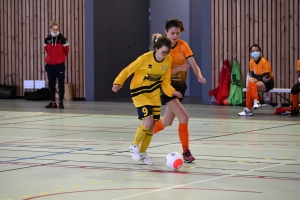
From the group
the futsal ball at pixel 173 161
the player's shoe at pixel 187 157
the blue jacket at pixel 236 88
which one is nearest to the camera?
the futsal ball at pixel 173 161

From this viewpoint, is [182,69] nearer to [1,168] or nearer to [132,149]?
[132,149]

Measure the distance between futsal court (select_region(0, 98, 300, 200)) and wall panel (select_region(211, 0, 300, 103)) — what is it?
2.89 meters

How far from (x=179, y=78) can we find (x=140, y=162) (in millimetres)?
1160

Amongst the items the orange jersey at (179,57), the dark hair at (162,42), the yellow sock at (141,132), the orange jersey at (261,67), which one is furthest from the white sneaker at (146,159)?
the orange jersey at (261,67)

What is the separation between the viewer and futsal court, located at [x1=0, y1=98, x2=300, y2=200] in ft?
18.1

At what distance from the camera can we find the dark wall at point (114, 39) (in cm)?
1797

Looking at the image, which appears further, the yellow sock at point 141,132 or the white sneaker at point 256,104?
the white sneaker at point 256,104

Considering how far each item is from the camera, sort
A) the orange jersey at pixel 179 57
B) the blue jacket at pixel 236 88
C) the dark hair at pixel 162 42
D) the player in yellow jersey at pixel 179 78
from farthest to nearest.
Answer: the blue jacket at pixel 236 88, the orange jersey at pixel 179 57, the player in yellow jersey at pixel 179 78, the dark hair at pixel 162 42

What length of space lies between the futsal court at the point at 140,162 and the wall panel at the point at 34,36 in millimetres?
5403

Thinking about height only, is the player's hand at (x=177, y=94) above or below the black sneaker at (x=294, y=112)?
above

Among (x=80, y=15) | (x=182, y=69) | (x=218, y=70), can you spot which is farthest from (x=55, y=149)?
(x=80, y=15)

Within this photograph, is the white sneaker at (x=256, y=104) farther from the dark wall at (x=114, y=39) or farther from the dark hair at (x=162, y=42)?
the dark hair at (x=162, y=42)

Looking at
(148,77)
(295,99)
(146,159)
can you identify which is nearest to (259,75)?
(295,99)

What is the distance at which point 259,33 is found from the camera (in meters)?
15.8
